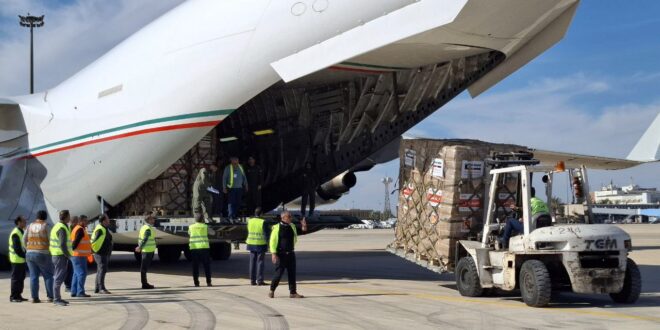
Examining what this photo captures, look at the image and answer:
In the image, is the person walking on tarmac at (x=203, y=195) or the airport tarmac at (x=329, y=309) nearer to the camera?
the airport tarmac at (x=329, y=309)

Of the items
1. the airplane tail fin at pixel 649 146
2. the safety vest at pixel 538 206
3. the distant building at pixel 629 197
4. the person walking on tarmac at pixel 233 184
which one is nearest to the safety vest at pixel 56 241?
the person walking on tarmac at pixel 233 184

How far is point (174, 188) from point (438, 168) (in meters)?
6.58

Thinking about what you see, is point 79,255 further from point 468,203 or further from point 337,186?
point 337,186

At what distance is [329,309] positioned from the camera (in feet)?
32.0

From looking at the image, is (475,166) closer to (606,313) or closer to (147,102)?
(606,313)

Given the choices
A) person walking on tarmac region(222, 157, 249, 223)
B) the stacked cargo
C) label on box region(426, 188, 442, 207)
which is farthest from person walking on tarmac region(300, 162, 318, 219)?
label on box region(426, 188, 442, 207)

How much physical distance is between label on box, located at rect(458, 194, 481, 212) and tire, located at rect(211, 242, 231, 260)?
1073 centimetres

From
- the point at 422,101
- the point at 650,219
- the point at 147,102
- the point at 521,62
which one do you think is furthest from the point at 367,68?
the point at 650,219

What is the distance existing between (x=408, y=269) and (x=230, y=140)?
538 cm

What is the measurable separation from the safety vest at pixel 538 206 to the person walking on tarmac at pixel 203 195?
663 centimetres

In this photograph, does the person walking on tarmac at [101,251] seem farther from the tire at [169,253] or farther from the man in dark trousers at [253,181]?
the tire at [169,253]

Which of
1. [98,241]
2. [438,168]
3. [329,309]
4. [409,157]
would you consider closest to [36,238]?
[98,241]

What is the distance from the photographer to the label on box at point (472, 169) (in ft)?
37.4

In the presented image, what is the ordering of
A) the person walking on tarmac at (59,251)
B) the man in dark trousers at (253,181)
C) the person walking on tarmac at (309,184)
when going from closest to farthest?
the person walking on tarmac at (59,251) → the man in dark trousers at (253,181) → the person walking on tarmac at (309,184)
